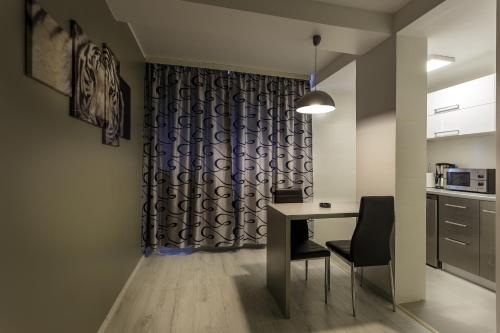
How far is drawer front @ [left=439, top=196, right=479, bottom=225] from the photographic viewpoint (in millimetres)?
2637

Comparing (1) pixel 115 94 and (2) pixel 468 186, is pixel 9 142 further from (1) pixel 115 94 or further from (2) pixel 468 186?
(2) pixel 468 186

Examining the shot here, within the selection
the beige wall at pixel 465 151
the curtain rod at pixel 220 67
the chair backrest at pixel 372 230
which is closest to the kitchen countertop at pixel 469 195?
→ the beige wall at pixel 465 151

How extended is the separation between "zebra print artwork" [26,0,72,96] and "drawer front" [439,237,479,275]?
3764 millimetres

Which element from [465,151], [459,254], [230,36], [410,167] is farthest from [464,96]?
[230,36]

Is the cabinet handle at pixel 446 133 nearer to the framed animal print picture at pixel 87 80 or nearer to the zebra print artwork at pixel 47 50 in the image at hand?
the framed animal print picture at pixel 87 80

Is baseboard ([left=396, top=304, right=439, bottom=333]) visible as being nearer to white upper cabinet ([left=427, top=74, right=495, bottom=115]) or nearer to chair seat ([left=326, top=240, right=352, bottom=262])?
chair seat ([left=326, top=240, right=352, bottom=262])

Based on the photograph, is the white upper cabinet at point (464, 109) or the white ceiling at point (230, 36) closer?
the white ceiling at point (230, 36)

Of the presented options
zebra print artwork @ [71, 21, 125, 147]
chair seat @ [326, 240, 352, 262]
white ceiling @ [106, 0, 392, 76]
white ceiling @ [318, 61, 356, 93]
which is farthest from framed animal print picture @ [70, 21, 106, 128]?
white ceiling @ [318, 61, 356, 93]

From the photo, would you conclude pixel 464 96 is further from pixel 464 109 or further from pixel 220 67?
pixel 220 67

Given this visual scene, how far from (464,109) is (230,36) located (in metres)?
2.82

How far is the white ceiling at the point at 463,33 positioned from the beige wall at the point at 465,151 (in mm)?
816

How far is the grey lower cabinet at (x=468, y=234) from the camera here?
98.8 inches

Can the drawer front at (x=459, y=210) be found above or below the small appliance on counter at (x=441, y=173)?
below

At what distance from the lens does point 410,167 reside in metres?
2.31
